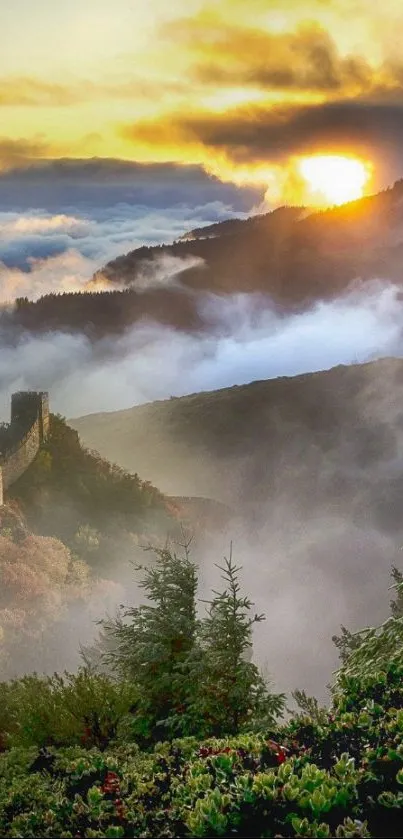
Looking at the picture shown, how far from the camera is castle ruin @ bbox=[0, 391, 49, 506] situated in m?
45.4

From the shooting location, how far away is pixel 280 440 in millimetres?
95812

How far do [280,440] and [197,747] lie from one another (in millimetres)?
85982

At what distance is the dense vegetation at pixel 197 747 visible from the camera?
7500 millimetres

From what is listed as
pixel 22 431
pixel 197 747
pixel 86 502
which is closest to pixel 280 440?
pixel 86 502

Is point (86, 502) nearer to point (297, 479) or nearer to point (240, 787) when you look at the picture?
point (297, 479)

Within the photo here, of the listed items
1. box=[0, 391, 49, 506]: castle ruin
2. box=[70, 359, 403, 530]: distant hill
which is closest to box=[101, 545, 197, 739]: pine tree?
box=[0, 391, 49, 506]: castle ruin

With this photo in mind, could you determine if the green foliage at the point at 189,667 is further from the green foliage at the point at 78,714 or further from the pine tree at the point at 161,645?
the green foliage at the point at 78,714

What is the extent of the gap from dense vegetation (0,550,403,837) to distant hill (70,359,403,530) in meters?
61.3

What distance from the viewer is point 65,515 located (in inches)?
1858

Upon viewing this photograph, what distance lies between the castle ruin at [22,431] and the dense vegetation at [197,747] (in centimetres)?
3060

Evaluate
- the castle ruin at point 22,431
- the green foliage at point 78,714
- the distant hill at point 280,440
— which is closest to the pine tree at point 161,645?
the green foliage at point 78,714

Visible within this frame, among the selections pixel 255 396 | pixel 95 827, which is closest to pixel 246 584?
pixel 95 827

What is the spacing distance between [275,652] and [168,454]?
44118 mm

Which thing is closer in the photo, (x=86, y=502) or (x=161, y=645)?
(x=161, y=645)
